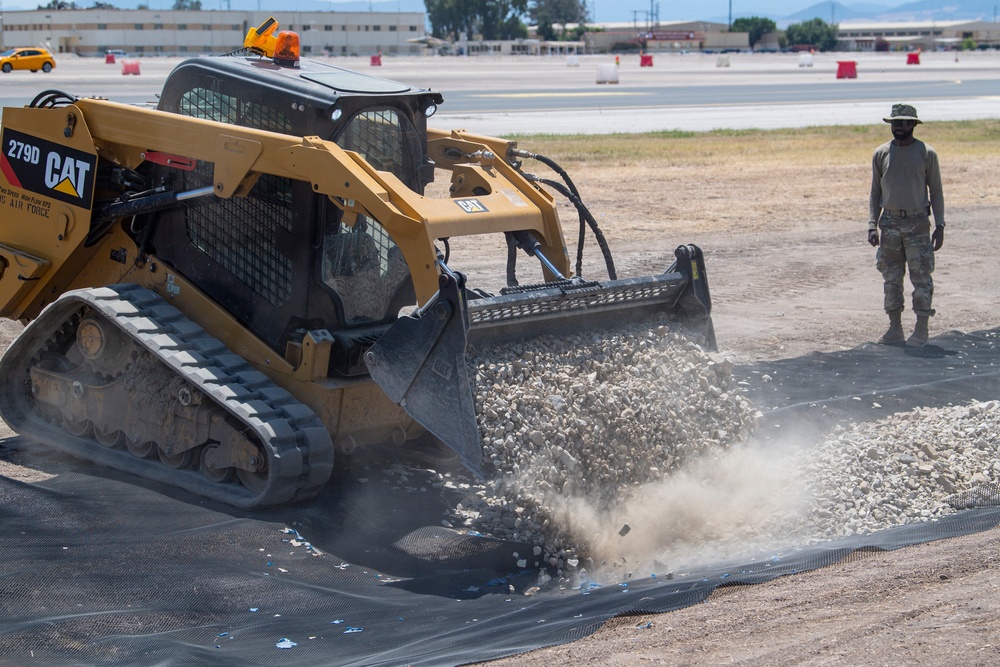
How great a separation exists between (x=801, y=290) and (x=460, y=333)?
7454 mm

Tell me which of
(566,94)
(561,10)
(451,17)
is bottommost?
(566,94)

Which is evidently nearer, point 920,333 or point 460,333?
point 460,333

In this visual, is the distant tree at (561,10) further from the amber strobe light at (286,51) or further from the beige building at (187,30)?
the amber strobe light at (286,51)

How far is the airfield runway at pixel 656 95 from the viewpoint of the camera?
28938mm

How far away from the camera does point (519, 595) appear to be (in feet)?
16.8

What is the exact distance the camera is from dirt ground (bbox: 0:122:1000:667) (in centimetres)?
418

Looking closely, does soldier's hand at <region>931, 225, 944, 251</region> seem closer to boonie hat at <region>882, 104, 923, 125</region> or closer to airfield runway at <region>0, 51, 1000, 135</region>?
boonie hat at <region>882, 104, 923, 125</region>

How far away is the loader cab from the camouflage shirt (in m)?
4.92

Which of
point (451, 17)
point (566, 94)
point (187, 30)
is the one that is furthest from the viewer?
point (451, 17)

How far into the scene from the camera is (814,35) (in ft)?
391

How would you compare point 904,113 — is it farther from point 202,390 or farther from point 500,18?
point 500,18

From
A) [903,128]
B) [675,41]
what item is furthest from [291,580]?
[675,41]

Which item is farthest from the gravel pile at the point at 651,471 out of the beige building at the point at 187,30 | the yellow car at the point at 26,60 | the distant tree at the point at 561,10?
the distant tree at the point at 561,10

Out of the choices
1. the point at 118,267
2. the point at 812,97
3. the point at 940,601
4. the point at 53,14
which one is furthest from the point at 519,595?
the point at 53,14
